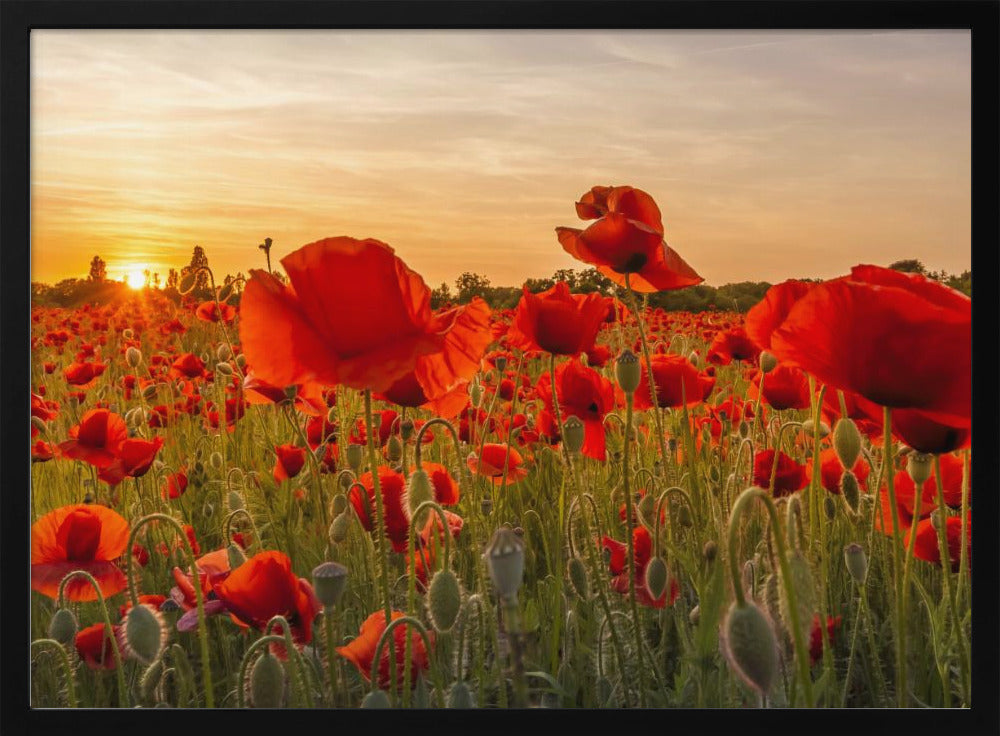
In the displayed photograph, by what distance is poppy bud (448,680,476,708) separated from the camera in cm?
136

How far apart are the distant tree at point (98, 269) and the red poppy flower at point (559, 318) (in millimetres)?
701

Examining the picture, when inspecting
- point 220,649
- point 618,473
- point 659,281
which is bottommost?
point 220,649

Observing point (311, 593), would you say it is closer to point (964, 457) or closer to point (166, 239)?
point (166, 239)

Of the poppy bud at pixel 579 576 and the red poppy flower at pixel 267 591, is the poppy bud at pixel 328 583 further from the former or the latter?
the poppy bud at pixel 579 576

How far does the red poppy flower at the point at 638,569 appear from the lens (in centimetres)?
156

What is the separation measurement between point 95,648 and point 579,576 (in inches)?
32.1

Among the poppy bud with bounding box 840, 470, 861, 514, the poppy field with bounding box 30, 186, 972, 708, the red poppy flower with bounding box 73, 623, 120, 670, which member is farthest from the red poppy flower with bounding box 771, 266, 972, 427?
the red poppy flower with bounding box 73, 623, 120, 670

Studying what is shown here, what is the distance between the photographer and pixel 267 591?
1340mm

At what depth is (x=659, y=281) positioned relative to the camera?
61.1 inches

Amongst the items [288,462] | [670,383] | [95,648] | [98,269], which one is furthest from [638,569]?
[98,269]

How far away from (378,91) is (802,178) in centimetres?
73
